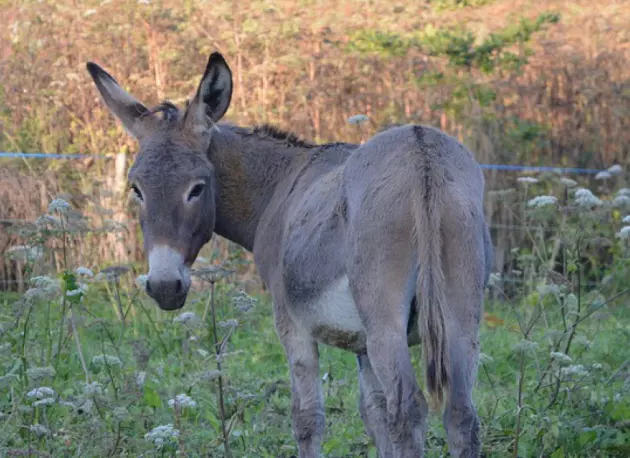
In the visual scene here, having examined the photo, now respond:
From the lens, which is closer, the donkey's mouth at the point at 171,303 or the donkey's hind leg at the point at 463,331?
the donkey's hind leg at the point at 463,331

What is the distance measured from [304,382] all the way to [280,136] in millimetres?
1245

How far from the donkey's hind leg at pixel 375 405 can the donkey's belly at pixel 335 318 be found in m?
0.35

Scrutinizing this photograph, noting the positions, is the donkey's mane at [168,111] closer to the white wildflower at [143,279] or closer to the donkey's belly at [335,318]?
the white wildflower at [143,279]

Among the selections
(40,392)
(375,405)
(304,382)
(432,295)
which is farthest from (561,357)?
(40,392)

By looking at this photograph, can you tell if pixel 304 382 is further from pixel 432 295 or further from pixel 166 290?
pixel 432 295

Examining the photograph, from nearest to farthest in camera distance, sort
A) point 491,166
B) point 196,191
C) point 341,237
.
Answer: point 341,237 → point 196,191 → point 491,166

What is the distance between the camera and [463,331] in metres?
3.27

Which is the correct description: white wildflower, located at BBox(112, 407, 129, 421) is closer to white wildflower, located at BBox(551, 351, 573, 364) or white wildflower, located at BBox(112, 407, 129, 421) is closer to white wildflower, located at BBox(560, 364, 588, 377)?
white wildflower, located at BBox(551, 351, 573, 364)

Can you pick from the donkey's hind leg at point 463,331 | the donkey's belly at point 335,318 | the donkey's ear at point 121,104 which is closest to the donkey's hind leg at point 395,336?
the donkey's hind leg at point 463,331

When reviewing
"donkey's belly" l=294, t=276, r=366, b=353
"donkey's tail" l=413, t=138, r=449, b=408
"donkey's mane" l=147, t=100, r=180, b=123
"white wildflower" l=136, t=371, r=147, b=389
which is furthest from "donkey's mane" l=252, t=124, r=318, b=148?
"donkey's tail" l=413, t=138, r=449, b=408

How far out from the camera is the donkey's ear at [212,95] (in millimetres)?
4293

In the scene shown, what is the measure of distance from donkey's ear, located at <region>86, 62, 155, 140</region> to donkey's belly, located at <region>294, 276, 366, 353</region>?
1124mm

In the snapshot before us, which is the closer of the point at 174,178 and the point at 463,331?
the point at 463,331

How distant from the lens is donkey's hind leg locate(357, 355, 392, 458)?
4215 millimetres
